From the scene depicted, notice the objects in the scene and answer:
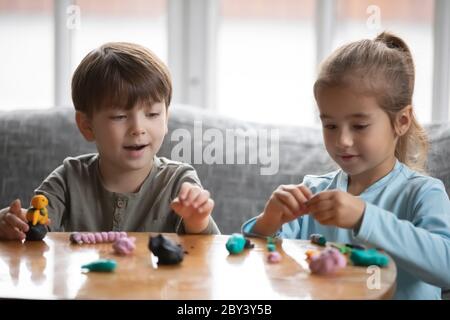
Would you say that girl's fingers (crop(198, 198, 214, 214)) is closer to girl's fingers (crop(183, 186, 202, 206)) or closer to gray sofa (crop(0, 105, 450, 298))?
girl's fingers (crop(183, 186, 202, 206))

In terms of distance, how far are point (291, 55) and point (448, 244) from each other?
1392 millimetres

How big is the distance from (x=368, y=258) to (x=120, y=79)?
639 millimetres

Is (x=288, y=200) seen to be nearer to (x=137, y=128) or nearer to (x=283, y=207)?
(x=283, y=207)

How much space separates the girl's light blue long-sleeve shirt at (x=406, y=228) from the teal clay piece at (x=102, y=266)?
344 millimetres

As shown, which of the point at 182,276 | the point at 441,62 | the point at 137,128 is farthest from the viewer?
the point at 441,62

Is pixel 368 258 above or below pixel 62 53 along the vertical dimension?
below

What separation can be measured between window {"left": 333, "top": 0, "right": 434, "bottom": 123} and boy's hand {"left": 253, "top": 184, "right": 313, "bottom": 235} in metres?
1.29

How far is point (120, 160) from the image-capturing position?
1510mm

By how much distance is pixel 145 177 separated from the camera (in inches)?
61.2

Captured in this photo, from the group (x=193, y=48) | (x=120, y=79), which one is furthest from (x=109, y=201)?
(x=193, y=48)

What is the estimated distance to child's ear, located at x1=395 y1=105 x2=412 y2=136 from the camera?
1.42 meters

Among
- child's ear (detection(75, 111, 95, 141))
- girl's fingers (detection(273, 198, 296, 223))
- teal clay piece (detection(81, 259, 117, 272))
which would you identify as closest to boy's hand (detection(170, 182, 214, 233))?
girl's fingers (detection(273, 198, 296, 223))

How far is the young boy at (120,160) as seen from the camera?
1.48m
